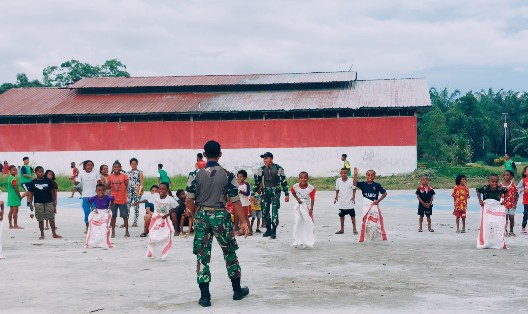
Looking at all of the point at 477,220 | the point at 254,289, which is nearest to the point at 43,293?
the point at 254,289

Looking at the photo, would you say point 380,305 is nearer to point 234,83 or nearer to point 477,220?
point 477,220

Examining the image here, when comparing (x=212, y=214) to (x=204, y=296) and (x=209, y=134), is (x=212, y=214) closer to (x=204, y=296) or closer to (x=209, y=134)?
(x=204, y=296)

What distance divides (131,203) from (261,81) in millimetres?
25327

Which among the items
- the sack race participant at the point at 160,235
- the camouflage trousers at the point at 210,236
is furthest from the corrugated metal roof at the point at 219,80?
the camouflage trousers at the point at 210,236

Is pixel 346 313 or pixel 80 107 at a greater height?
pixel 80 107

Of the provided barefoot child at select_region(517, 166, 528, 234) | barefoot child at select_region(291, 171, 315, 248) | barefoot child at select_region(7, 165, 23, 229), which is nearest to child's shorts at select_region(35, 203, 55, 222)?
barefoot child at select_region(7, 165, 23, 229)

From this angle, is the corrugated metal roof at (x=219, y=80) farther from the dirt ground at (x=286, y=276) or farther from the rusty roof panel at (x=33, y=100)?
the dirt ground at (x=286, y=276)

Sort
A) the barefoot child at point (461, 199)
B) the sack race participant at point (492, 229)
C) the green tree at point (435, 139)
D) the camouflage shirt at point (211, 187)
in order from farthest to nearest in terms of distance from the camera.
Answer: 1. the green tree at point (435, 139)
2. the barefoot child at point (461, 199)
3. the sack race participant at point (492, 229)
4. the camouflage shirt at point (211, 187)

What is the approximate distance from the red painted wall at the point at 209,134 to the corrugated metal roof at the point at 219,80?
12.9 ft

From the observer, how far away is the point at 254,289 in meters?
7.38

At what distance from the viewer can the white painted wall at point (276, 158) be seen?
33812 millimetres

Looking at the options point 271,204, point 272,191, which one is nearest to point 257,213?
point 271,204

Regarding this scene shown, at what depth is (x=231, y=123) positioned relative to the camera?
3531 centimetres

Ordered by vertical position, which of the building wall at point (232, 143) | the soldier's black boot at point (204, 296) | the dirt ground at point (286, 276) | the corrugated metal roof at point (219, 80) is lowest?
the dirt ground at point (286, 276)
